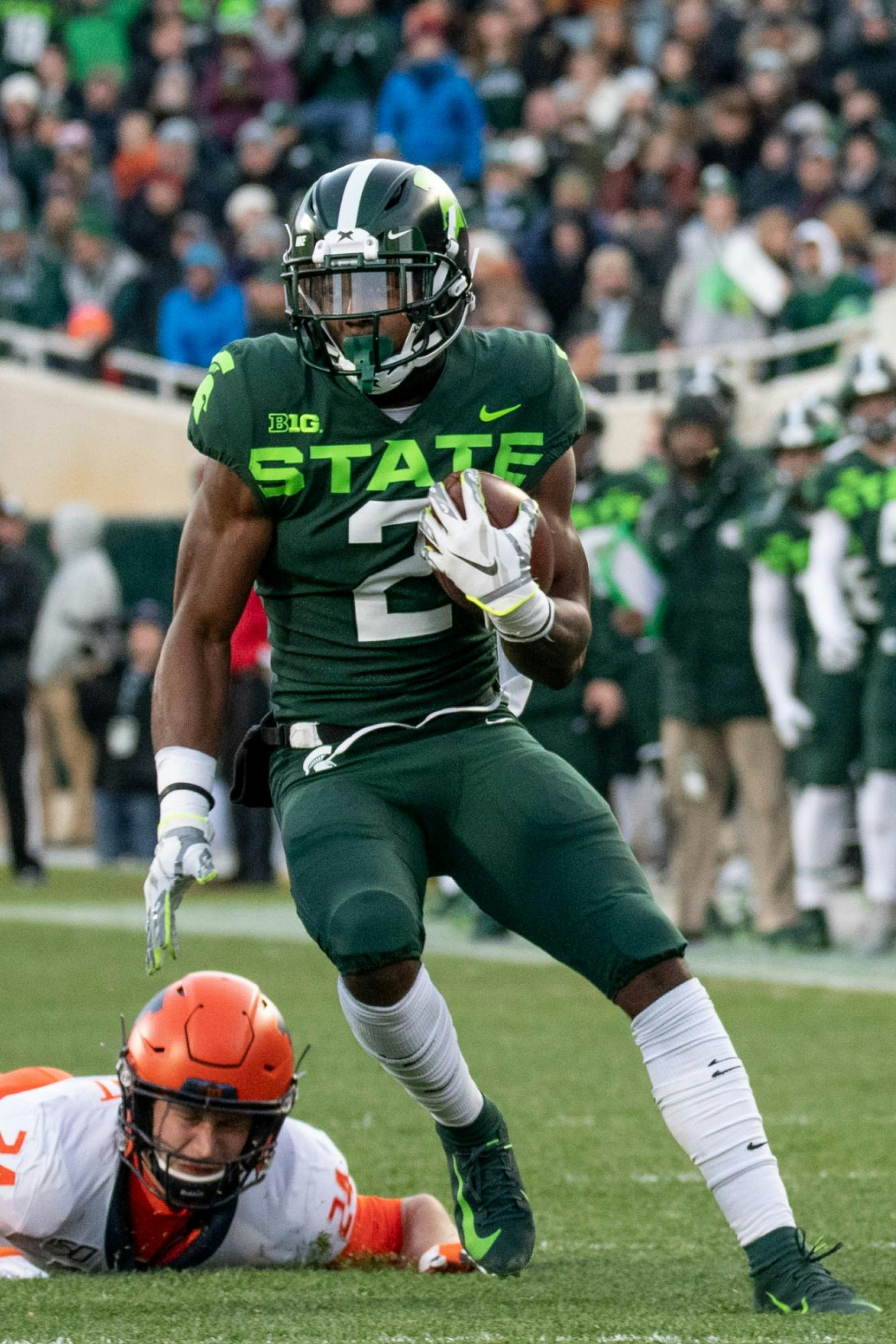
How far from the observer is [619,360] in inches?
569

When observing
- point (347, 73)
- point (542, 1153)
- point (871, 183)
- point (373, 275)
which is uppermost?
point (347, 73)

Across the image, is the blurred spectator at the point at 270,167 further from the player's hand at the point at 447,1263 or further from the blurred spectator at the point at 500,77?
the player's hand at the point at 447,1263

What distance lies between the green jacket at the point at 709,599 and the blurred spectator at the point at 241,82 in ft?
26.8

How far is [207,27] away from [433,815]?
48.5 ft

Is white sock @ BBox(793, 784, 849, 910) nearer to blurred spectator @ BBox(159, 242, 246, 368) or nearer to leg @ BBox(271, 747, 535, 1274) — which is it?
leg @ BBox(271, 747, 535, 1274)

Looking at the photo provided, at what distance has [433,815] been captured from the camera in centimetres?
421

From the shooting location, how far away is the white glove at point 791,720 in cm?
960

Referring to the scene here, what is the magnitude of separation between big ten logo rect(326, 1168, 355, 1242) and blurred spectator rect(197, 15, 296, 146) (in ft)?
44.4

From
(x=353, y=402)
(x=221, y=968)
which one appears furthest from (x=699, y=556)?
(x=353, y=402)

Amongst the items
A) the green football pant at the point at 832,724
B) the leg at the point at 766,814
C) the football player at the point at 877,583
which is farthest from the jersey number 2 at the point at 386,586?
the leg at the point at 766,814

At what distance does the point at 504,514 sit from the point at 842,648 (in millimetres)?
5711

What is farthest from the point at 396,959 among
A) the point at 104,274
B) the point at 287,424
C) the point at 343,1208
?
the point at 104,274

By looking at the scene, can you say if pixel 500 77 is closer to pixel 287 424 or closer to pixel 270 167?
pixel 270 167

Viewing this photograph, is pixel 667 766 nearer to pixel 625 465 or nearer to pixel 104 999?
pixel 104 999
